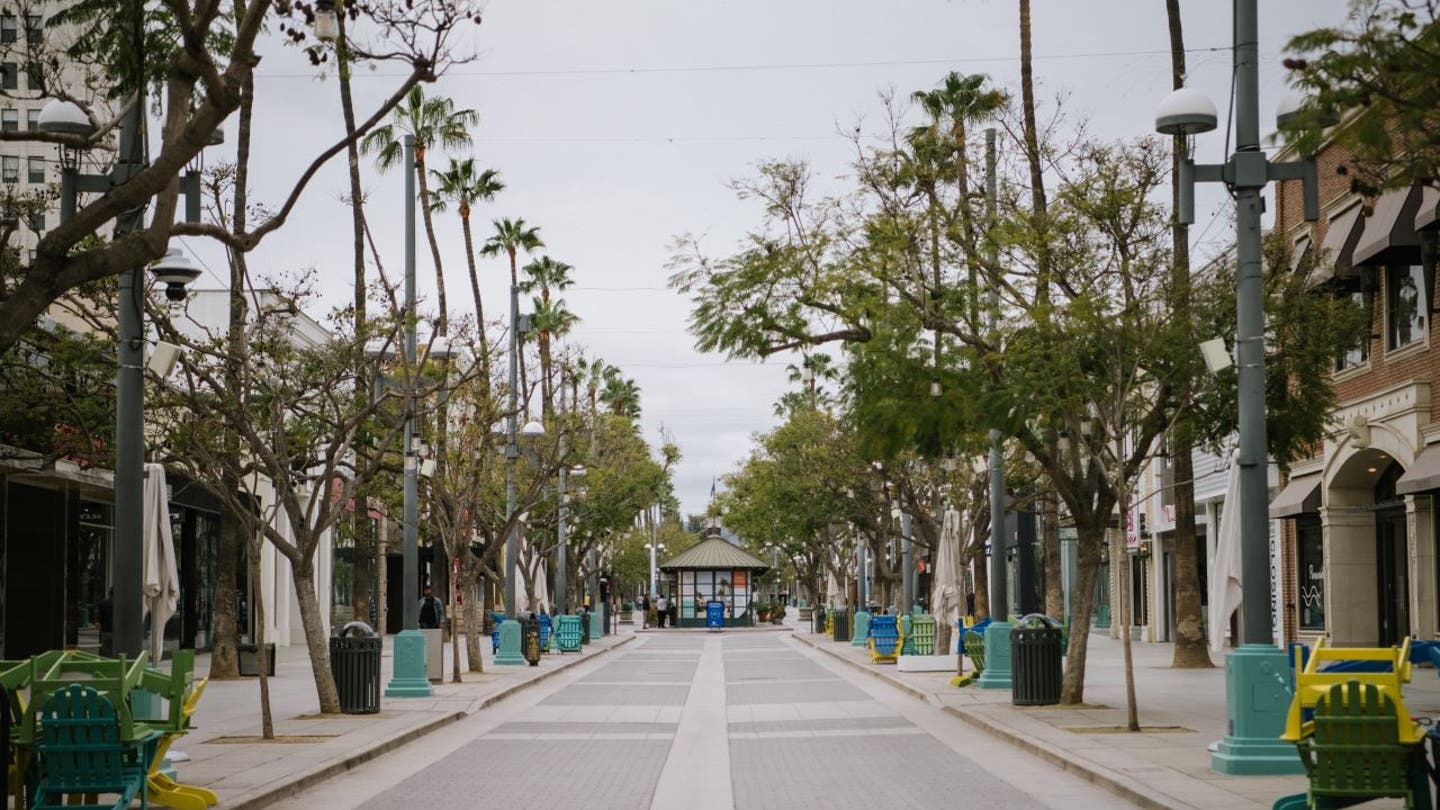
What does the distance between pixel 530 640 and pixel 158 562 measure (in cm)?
2249

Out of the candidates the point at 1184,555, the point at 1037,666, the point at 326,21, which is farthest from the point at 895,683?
the point at 326,21

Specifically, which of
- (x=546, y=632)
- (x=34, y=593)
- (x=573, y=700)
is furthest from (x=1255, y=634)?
(x=546, y=632)

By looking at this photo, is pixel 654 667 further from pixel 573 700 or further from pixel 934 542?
pixel 573 700

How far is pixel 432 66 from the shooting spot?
13117 millimetres

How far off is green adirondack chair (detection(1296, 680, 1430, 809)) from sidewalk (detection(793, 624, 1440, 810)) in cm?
116

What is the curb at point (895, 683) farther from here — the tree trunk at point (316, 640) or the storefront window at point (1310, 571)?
→ the storefront window at point (1310, 571)

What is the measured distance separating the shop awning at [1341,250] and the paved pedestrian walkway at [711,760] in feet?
36.1

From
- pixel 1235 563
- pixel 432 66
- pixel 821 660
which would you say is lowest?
pixel 821 660

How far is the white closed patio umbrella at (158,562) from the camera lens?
17.4 m

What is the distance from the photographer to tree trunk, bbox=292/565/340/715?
71.0ft

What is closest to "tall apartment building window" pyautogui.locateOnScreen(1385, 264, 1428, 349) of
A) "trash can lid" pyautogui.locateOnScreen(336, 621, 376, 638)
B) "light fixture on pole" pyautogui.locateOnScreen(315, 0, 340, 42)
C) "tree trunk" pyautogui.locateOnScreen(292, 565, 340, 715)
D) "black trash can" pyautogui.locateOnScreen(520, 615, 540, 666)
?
"trash can lid" pyautogui.locateOnScreen(336, 621, 376, 638)

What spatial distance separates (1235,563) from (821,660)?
27.9 meters

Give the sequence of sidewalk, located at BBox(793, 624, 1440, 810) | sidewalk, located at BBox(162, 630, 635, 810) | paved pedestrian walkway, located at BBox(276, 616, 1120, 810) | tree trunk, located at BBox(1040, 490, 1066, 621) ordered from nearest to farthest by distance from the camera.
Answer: sidewalk, located at BBox(793, 624, 1440, 810)
paved pedestrian walkway, located at BBox(276, 616, 1120, 810)
sidewalk, located at BBox(162, 630, 635, 810)
tree trunk, located at BBox(1040, 490, 1066, 621)

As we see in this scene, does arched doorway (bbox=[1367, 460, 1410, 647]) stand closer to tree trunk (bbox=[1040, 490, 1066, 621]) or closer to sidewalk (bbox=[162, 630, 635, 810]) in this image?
tree trunk (bbox=[1040, 490, 1066, 621])
